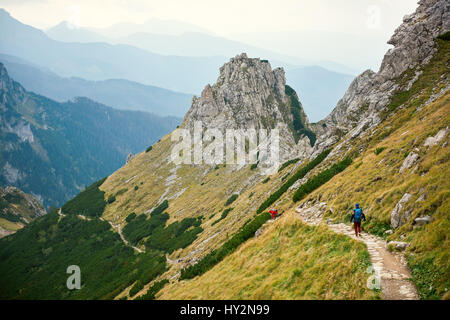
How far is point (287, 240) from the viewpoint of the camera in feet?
80.6

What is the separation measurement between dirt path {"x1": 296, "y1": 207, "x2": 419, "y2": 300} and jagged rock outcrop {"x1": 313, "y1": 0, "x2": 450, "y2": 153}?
83.7 ft

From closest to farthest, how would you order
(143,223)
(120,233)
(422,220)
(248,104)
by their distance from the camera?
(422,220) < (143,223) < (120,233) < (248,104)

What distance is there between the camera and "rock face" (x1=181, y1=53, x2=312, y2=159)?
13038 centimetres

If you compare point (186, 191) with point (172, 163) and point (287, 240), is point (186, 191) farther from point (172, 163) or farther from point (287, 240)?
point (287, 240)

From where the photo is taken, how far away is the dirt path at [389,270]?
13.9 m

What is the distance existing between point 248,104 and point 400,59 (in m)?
88.8

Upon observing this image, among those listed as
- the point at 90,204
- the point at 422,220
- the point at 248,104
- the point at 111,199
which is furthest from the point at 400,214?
the point at 90,204

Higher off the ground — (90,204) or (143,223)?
(90,204)

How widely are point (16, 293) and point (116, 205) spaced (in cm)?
4632

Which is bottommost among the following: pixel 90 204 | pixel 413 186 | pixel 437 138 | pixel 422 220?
pixel 422 220

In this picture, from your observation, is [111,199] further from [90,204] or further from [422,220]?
[422,220]

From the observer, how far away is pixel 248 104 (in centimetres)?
Result: 13350

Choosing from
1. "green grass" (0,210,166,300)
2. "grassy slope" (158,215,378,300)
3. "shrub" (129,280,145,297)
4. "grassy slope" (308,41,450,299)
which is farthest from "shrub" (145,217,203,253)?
"grassy slope" (308,41,450,299)
